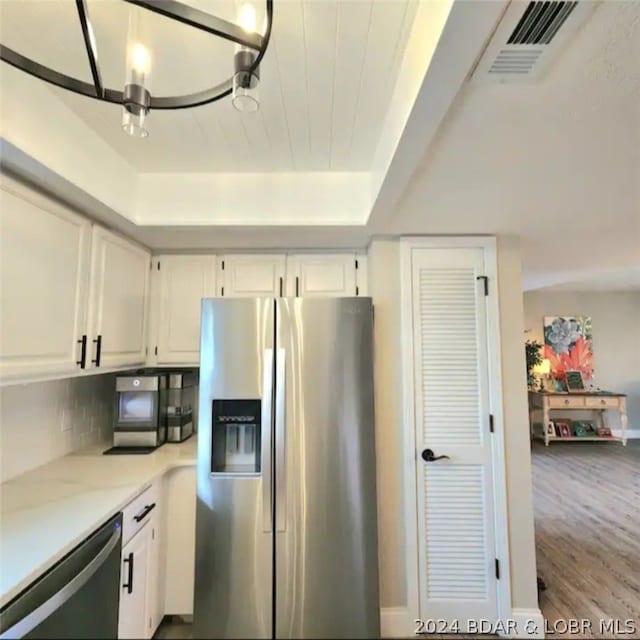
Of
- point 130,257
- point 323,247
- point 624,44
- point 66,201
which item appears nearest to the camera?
point 624,44

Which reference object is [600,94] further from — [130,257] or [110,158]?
[130,257]

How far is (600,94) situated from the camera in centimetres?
105

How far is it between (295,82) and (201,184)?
0.89 metres

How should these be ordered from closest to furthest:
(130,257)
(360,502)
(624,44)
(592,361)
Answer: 1. (624,44)
2. (360,502)
3. (130,257)
4. (592,361)

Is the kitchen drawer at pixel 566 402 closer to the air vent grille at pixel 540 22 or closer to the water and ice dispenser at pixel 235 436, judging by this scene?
the water and ice dispenser at pixel 235 436

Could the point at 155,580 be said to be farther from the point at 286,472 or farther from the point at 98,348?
the point at 98,348

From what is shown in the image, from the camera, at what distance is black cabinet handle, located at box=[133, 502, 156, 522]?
5.46 ft

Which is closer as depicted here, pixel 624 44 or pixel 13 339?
pixel 624 44

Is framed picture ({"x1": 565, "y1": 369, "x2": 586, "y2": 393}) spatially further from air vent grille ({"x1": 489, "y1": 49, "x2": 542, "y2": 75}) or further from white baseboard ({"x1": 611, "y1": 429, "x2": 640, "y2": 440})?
air vent grille ({"x1": 489, "y1": 49, "x2": 542, "y2": 75})

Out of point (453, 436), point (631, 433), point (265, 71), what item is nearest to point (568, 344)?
point (631, 433)

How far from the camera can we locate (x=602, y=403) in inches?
227

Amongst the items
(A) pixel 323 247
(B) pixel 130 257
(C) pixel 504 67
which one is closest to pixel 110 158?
(B) pixel 130 257

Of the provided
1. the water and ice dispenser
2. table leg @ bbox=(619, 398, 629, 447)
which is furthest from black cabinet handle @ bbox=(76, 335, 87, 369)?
table leg @ bbox=(619, 398, 629, 447)

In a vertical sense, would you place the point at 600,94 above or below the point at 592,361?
above
